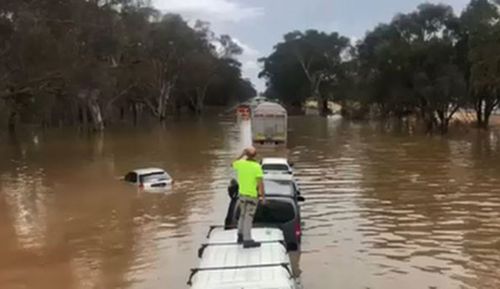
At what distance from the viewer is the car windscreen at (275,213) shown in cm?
1480

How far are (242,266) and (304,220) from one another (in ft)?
39.6

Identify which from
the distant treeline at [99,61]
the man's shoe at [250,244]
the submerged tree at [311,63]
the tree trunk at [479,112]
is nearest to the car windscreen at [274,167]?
the man's shoe at [250,244]

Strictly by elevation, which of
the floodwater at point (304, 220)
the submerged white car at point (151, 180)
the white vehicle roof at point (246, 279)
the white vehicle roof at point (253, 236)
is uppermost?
the white vehicle roof at point (253, 236)

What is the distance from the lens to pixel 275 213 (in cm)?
1484

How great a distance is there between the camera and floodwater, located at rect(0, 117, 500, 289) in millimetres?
15859

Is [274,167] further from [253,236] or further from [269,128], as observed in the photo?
[269,128]

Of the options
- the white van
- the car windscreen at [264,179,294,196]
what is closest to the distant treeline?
the car windscreen at [264,179,294,196]

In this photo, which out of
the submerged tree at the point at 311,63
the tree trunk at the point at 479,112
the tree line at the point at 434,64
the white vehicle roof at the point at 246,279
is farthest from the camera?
the submerged tree at the point at 311,63

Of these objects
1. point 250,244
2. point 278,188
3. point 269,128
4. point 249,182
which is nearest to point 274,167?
point 278,188

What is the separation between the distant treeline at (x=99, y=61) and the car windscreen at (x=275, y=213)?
26.4 meters

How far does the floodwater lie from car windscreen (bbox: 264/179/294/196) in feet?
5.59

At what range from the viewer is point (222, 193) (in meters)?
28.5

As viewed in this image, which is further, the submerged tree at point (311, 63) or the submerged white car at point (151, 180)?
the submerged tree at point (311, 63)

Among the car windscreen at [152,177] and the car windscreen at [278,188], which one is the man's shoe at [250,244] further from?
the car windscreen at [152,177]
